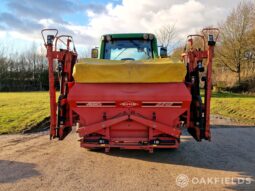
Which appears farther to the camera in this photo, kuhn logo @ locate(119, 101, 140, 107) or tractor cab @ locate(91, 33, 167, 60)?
tractor cab @ locate(91, 33, 167, 60)

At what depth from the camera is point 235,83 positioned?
35219mm

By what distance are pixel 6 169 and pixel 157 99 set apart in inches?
123

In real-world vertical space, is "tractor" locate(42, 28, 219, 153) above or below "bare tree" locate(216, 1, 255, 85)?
below

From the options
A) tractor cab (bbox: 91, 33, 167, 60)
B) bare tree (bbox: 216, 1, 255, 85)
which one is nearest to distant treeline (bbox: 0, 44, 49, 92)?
bare tree (bbox: 216, 1, 255, 85)

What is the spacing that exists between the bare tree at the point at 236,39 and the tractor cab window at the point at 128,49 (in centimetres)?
2742

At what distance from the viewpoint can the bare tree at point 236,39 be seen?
34562mm

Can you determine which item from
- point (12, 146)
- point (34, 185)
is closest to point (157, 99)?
point (34, 185)

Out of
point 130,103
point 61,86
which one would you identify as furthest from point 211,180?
point 61,86

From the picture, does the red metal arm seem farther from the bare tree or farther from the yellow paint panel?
the bare tree

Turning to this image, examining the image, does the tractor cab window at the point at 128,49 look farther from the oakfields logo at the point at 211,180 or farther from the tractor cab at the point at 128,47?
the oakfields logo at the point at 211,180

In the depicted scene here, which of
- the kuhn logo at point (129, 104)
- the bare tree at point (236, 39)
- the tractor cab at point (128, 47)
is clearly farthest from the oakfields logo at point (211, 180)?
the bare tree at point (236, 39)

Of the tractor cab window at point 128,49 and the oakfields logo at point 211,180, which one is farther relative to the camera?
the tractor cab window at point 128,49

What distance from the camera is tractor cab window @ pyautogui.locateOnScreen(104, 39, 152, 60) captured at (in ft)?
30.1

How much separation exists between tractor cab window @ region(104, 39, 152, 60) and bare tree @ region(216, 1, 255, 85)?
27421 millimetres
